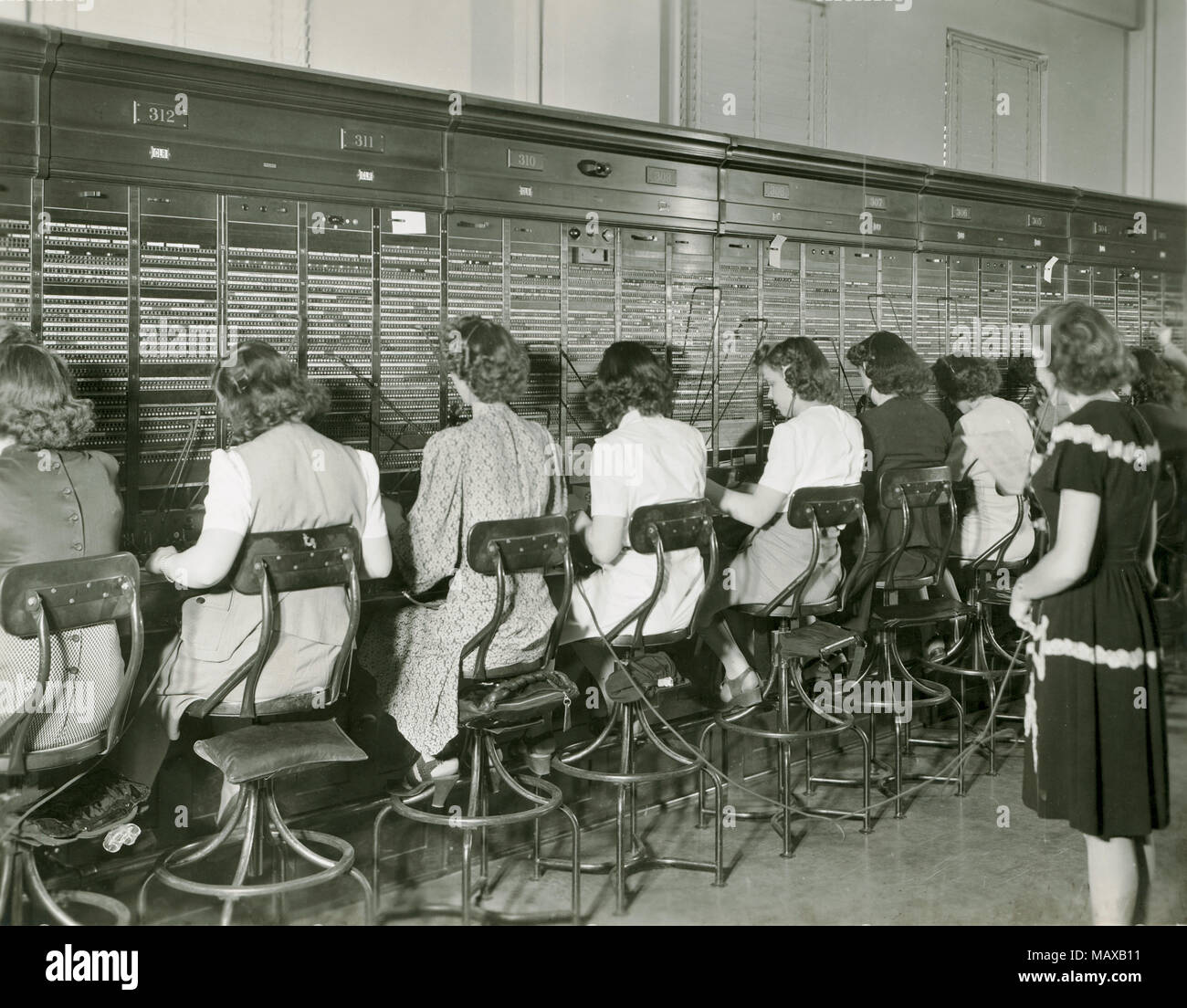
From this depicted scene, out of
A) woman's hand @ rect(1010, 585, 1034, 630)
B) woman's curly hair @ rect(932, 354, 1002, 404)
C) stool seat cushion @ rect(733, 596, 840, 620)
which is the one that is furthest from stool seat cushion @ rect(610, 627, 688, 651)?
woman's curly hair @ rect(932, 354, 1002, 404)

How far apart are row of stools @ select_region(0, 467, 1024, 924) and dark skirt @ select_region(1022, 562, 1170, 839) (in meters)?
0.94

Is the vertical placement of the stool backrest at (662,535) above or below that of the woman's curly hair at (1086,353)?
below

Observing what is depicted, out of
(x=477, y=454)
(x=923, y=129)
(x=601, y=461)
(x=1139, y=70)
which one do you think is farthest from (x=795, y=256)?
(x=477, y=454)

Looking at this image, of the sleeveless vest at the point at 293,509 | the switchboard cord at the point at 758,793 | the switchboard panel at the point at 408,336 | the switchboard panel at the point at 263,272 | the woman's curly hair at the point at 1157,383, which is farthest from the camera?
the switchboard panel at the point at 408,336

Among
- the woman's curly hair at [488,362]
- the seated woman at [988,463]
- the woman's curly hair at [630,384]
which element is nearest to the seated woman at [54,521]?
the woman's curly hair at [488,362]

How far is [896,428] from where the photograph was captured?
4.06m

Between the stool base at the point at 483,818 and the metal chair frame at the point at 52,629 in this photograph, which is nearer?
the metal chair frame at the point at 52,629

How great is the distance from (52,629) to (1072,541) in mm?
1925

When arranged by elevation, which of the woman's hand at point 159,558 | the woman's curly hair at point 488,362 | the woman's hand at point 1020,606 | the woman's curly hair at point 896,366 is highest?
the woman's curly hair at point 896,366

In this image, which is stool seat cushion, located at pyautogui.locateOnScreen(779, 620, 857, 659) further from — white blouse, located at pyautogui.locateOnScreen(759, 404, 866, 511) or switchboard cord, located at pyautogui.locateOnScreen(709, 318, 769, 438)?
switchboard cord, located at pyautogui.locateOnScreen(709, 318, 769, 438)

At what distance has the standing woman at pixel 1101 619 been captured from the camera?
228 centimetres

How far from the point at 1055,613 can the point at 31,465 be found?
214cm

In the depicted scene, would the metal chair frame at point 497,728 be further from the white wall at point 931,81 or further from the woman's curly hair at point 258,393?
the white wall at point 931,81

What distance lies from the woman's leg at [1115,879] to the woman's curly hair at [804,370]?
66.1 inches
